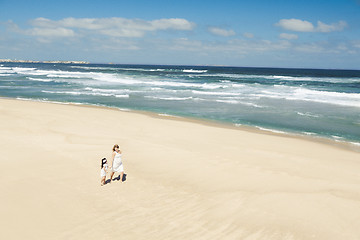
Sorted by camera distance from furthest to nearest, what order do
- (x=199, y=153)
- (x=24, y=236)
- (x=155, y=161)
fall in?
(x=199, y=153) → (x=155, y=161) → (x=24, y=236)

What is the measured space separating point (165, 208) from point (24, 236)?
2.96 m

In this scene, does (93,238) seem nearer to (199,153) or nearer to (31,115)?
(199,153)

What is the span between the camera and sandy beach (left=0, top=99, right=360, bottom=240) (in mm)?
6039

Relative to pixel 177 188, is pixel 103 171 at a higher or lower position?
higher

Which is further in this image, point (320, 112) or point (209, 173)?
point (320, 112)

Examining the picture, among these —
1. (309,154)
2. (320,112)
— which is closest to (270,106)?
(320,112)

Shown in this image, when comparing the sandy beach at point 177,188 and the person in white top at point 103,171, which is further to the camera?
the person in white top at point 103,171

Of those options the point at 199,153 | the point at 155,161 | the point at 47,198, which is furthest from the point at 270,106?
the point at 47,198

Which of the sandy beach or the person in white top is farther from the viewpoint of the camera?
the person in white top

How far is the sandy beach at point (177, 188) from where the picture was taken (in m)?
6.04

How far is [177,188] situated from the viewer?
7.97m

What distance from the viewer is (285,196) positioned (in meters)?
7.50

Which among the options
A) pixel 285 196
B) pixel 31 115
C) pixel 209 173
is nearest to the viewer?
pixel 285 196

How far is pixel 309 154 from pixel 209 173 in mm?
4908
